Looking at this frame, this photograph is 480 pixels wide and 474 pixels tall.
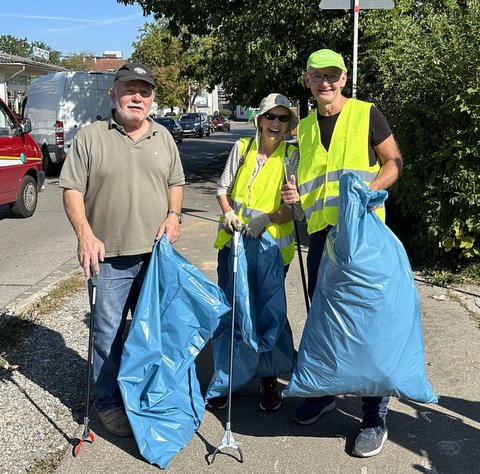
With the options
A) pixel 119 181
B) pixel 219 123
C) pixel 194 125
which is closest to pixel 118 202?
pixel 119 181

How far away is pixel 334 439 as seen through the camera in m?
3.21

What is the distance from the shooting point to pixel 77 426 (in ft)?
11.0

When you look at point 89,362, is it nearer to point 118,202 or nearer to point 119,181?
point 118,202

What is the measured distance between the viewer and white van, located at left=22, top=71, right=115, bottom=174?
50.0 feet

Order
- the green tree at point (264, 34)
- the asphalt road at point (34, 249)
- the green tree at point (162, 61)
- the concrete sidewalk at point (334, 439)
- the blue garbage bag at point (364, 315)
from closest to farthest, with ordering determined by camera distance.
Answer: the blue garbage bag at point (364, 315) < the concrete sidewalk at point (334, 439) < the asphalt road at point (34, 249) < the green tree at point (264, 34) < the green tree at point (162, 61)

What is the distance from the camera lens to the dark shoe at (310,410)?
11.0 feet

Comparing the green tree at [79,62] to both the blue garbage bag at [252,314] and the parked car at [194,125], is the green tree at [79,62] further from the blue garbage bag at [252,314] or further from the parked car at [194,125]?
the blue garbage bag at [252,314]

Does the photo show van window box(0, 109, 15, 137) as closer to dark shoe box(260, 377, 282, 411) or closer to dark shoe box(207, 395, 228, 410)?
dark shoe box(207, 395, 228, 410)

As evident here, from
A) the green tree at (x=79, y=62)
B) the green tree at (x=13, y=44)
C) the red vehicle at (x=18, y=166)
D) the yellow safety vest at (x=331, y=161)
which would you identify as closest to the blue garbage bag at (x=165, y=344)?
the yellow safety vest at (x=331, y=161)

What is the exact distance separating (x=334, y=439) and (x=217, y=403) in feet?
2.40

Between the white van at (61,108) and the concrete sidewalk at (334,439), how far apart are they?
1220 centimetres

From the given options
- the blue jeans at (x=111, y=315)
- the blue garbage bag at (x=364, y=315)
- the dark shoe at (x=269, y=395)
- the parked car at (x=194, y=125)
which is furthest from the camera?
the parked car at (x=194, y=125)

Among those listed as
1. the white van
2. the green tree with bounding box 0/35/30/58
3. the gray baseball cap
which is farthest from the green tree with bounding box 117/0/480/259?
the green tree with bounding box 0/35/30/58

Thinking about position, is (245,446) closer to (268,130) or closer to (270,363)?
(270,363)
